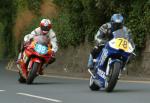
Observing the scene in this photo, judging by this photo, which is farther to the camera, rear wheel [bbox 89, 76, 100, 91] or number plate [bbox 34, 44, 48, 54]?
number plate [bbox 34, 44, 48, 54]

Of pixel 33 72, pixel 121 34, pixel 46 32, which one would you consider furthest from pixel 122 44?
pixel 46 32

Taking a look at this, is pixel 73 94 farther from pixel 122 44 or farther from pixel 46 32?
pixel 46 32

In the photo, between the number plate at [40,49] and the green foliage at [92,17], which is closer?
the number plate at [40,49]

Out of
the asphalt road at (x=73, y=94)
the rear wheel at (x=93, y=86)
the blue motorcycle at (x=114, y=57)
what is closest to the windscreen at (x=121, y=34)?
the blue motorcycle at (x=114, y=57)

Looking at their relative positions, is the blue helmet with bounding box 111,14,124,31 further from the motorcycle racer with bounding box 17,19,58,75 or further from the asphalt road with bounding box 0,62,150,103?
the motorcycle racer with bounding box 17,19,58,75

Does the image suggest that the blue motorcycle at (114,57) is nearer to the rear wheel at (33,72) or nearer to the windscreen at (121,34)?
the windscreen at (121,34)

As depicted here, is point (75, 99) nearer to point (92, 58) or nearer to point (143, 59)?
point (92, 58)

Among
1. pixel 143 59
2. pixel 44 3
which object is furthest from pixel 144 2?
pixel 44 3

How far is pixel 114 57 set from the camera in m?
14.0

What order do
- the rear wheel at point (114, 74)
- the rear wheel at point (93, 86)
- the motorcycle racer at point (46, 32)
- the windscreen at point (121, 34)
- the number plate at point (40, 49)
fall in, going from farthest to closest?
1. the motorcycle racer at point (46, 32)
2. the number plate at point (40, 49)
3. the rear wheel at point (93, 86)
4. the windscreen at point (121, 34)
5. the rear wheel at point (114, 74)

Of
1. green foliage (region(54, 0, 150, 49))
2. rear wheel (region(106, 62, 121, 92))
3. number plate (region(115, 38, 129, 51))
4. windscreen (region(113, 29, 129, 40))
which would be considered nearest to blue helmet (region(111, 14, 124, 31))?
windscreen (region(113, 29, 129, 40))

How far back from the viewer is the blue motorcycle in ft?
45.1

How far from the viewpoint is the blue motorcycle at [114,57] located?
1374 centimetres

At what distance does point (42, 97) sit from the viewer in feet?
44.9
